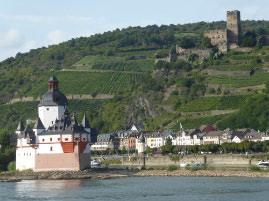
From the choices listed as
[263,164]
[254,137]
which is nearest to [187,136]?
[254,137]

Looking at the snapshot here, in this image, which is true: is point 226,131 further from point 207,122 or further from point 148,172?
point 148,172

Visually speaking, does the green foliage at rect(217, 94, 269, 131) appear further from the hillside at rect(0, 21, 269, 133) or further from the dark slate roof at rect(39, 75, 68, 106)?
the dark slate roof at rect(39, 75, 68, 106)

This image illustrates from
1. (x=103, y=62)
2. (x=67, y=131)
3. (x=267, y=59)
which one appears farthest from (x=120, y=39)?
(x=67, y=131)

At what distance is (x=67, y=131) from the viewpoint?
7062 cm

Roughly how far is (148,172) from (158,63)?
5946 centimetres

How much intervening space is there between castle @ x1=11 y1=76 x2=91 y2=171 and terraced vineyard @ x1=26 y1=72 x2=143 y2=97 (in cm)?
5460

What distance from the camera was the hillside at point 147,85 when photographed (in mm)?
108812

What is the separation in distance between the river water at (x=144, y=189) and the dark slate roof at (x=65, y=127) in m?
5.84

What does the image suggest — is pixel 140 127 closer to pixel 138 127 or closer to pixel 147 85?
pixel 138 127

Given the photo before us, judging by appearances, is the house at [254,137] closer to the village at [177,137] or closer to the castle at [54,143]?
the village at [177,137]

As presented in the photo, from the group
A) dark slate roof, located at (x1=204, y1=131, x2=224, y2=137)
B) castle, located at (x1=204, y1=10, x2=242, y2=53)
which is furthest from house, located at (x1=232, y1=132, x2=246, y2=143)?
castle, located at (x1=204, y1=10, x2=242, y2=53)

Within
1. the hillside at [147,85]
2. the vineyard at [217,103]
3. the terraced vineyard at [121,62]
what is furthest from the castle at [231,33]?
the terraced vineyard at [121,62]

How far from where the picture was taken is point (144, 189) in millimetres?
57625

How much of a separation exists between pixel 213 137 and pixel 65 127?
34850 mm
